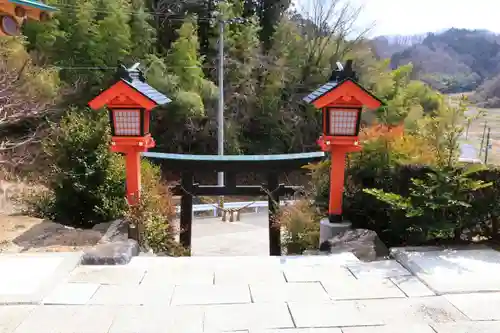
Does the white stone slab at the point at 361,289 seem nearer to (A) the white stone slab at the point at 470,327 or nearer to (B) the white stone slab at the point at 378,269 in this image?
(B) the white stone slab at the point at 378,269

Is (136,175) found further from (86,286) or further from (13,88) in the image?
(13,88)

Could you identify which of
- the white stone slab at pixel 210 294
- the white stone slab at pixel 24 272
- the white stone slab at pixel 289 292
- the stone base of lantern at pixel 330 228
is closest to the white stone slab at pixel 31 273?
the white stone slab at pixel 24 272

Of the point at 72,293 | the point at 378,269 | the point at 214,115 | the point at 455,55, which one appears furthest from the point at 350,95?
the point at 455,55

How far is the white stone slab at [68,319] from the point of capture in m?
2.42

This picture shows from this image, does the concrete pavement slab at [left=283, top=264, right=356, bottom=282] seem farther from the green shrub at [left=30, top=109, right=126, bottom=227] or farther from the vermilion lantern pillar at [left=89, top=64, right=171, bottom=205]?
the green shrub at [left=30, top=109, right=126, bottom=227]

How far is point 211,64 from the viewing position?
1683cm

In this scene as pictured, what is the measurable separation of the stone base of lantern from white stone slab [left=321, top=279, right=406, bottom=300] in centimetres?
108

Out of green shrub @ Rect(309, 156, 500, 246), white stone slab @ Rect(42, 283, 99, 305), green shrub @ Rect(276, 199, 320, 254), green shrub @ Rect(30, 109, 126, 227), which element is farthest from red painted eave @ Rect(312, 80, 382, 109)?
white stone slab @ Rect(42, 283, 99, 305)

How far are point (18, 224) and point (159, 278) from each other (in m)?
2.50

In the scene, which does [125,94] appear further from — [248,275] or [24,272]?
[248,275]

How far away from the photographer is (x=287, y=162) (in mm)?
6781

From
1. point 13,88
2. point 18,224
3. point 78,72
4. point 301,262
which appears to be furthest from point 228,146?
point 301,262

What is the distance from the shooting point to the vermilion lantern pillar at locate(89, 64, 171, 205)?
165 inches

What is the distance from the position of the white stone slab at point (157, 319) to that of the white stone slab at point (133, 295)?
0.09 metres
